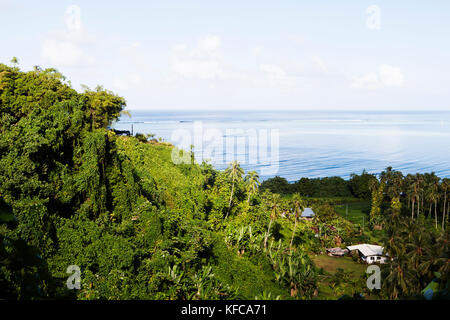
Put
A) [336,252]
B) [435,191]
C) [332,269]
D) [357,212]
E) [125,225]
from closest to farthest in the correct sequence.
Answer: [125,225]
[332,269]
[336,252]
[435,191]
[357,212]

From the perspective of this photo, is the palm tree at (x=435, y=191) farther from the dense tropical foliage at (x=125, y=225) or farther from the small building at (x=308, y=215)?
the dense tropical foliage at (x=125, y=225)

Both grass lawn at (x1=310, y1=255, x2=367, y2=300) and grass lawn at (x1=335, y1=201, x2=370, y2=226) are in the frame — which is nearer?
A: grass lawn at (x1=310, y1=255, x2=367, y2=300)

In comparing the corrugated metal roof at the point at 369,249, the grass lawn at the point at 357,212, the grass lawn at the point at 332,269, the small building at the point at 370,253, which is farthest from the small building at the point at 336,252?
the grass lawn at the point at 357,212

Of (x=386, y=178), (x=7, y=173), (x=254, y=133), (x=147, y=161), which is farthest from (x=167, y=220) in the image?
(x=254, y=133)

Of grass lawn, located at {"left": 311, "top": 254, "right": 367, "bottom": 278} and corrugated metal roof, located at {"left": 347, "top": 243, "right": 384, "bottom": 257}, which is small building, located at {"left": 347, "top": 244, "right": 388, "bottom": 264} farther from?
grass lawn, located at {"left": 311, "top": 254, "right": 367, "bottom": 278}

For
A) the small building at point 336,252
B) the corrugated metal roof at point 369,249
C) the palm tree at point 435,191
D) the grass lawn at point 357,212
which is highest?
the palm tree at point 435,191

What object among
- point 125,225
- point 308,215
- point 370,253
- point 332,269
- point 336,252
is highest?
point 125,225

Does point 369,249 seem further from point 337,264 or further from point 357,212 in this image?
point 357,212

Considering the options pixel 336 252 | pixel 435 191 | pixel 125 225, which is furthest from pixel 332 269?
pixel 435 191

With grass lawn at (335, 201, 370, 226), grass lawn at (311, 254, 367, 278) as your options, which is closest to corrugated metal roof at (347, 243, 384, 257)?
grass lawn at (311, 254, 367, 278)

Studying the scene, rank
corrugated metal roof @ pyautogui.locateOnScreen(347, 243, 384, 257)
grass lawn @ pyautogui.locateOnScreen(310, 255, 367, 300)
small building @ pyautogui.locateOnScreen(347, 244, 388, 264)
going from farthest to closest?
corrugated metal roof @ pyautogui.locateOnScreen(347, 243, 384, 257)
small building @ pyautogui.locateOnScreen(347, 244, 388, 264)
grass lawn @ pyautogui.locateOnScreen(310, 255, 367, 300)

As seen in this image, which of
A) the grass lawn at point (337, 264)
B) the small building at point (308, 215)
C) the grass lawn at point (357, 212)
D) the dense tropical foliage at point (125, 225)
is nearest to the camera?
the dense tropical foliage at point (125, 225)

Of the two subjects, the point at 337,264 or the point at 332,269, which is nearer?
the point at 332,269

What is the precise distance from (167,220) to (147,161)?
1840cm
